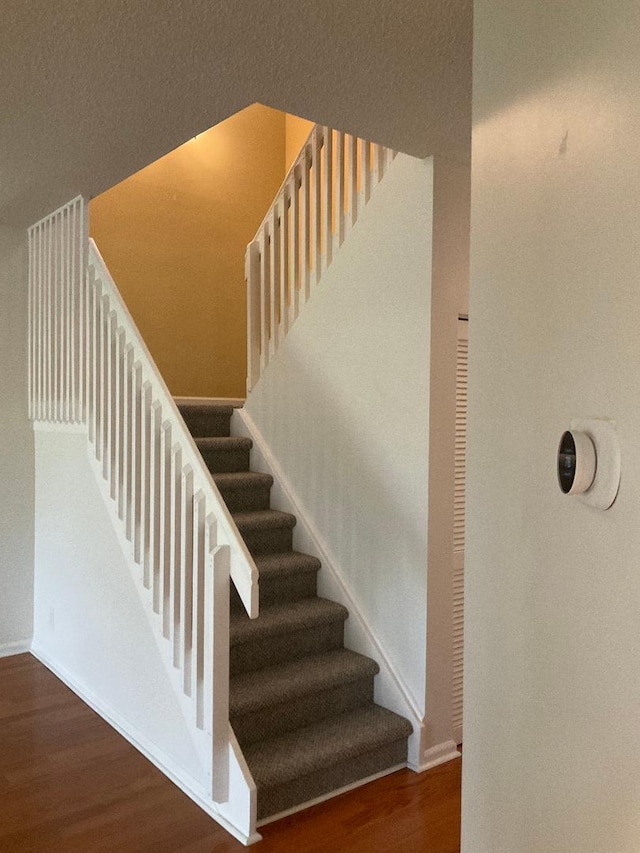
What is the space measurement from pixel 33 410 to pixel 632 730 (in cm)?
385

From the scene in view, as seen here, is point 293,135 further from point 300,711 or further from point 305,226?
point 300,711

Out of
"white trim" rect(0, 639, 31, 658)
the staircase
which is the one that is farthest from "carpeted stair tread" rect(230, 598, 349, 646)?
"white trim" rect(0, 639, 31, 658)

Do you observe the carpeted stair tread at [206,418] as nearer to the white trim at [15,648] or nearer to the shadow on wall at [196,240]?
the shadow on wall at [196,240]

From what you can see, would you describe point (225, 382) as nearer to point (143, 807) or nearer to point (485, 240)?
point (143, 807)

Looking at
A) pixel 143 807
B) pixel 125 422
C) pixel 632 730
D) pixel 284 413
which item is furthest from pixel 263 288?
pixel 632 730

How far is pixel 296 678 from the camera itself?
2896mm

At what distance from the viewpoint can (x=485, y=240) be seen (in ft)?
4.09

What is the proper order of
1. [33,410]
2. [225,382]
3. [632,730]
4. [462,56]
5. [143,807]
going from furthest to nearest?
[225,382] < [33,410] < [143,807] < [462,56] < [632,730]

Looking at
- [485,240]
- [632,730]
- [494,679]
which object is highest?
[485,240]

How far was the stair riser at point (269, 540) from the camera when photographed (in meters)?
3.43

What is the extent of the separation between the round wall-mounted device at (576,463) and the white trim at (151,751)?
2.05 m

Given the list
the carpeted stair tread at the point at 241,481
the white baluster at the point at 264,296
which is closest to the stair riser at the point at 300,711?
the carpeted stair tread at the point at 241,481

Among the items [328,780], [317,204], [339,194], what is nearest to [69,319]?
[317,204]

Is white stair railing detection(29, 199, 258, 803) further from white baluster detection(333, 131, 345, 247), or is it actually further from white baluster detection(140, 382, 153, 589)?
white baluster detection(333, 131, 345, 247)
